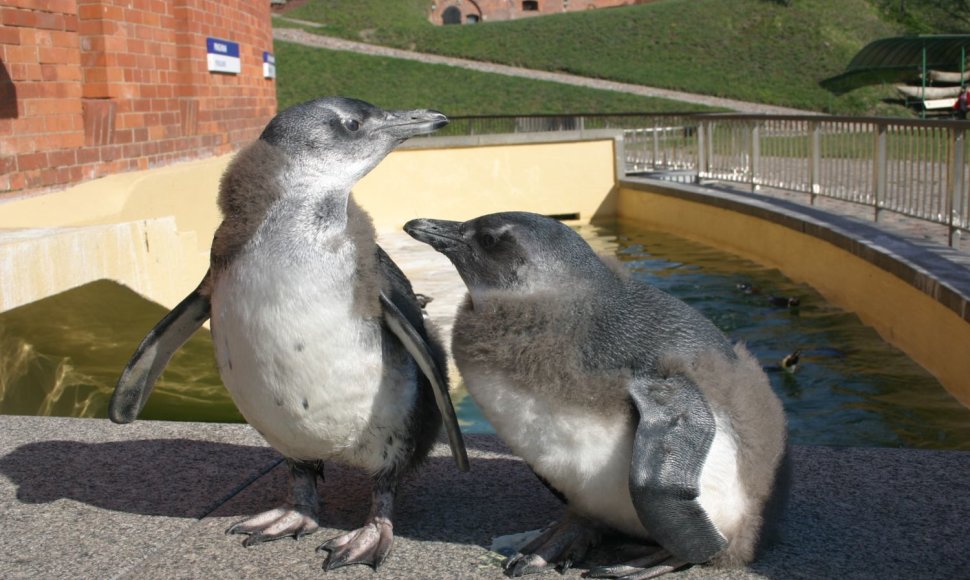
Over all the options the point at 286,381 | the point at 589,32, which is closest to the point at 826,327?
the point at 286,381

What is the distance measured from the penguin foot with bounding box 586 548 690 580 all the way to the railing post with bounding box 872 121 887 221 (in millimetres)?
7710

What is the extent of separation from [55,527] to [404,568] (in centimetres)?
115

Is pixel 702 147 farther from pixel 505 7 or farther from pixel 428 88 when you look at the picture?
pixel 505 7

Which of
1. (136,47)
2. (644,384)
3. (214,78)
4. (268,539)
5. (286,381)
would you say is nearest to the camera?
(644,384)

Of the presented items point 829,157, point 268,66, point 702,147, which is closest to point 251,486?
point 268,66

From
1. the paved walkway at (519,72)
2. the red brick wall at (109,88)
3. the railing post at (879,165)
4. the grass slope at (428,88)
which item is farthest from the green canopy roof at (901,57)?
the red brick wall at (109,88)

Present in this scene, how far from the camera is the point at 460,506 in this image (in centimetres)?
328

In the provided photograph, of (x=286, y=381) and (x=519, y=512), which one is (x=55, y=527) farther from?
(x=519, y=512)

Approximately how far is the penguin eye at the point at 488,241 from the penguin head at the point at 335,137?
0.45 meters

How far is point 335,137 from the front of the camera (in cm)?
290

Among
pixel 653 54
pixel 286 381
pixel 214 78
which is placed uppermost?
pixel 653 54

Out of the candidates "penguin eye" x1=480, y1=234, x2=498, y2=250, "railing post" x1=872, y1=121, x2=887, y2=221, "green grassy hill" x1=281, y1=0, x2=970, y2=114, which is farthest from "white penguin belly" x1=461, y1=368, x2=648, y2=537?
"green grassy hill" x1=281, y1=0, x2=970, y2=114

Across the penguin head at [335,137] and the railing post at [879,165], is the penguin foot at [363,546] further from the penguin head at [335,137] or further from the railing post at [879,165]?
the railing post at [879,165]

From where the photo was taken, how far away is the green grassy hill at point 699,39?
35.6 metres
